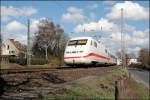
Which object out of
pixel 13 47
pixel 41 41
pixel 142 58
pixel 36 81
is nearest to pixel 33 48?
pixel 41 41

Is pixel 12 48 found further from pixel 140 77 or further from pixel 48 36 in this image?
pixel 140 77

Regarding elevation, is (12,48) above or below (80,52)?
above

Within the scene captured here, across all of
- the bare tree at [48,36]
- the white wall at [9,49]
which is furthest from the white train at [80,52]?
the white wall at [9,49]

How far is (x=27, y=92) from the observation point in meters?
12.5

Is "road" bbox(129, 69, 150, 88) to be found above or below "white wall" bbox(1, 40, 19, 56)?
below

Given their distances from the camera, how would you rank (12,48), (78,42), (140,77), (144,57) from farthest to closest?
(144,57)
(12,48)
(140,77)
(78,42)

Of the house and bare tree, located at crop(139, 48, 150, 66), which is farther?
bare tree, located at crop(139, 48, 150, 66)

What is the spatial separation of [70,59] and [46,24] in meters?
76.2

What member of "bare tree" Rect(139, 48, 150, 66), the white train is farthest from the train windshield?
"bare tree" Rect(139, 48, 150, 66)

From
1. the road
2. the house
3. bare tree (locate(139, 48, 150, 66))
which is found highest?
the house

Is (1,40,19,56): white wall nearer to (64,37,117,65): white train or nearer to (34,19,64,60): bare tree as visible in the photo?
(34,19,64,60): bare tree

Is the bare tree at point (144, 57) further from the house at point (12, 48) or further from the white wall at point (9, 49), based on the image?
the white wall at point (9, 49)

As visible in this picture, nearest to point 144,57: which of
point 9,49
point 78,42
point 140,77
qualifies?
point 9,49

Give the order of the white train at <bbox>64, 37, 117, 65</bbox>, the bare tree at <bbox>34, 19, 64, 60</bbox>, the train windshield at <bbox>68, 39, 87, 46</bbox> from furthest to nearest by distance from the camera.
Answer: the bare tree at <bbox>34, 19, 64, 60</bbox>
the train windshield at <bbox>68, 39, 87, 46</bbox>
the white train at <bbox>64, 37, 117, 65</bbox>
